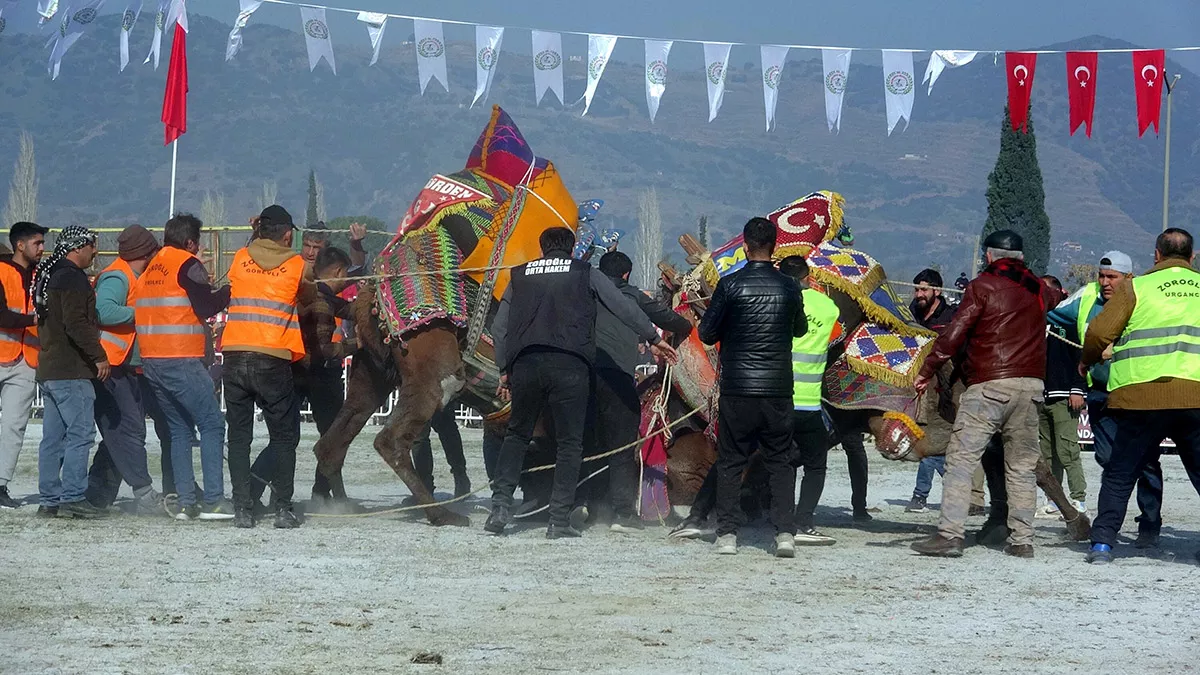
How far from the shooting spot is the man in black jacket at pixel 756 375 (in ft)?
29.8

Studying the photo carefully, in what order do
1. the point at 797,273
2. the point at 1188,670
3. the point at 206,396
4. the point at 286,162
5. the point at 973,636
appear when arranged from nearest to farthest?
the point at 1188,670
the point at 973,636
the point at 797,273
the point at 206,396
the point at 286,162

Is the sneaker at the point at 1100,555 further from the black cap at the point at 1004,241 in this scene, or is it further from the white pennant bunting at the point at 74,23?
the white pennant bunting at the point at 74,23

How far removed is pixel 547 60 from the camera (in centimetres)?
1650

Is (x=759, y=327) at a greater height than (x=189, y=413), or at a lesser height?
greater

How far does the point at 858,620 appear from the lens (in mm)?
7062

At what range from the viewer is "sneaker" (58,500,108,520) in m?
10.6

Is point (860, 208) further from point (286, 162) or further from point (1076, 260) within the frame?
point (286, 162)

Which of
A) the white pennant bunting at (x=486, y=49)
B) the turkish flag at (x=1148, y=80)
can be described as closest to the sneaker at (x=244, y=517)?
the white pennant bunting at (x=486, y=49)

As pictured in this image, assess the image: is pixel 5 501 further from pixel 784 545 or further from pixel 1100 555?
pixel 1100 555

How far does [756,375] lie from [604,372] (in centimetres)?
177

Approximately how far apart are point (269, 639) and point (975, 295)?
481cm

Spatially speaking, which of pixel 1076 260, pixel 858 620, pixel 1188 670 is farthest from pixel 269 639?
pixel 1076 260

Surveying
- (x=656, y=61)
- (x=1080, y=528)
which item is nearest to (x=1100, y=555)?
(x=1080, y=528)

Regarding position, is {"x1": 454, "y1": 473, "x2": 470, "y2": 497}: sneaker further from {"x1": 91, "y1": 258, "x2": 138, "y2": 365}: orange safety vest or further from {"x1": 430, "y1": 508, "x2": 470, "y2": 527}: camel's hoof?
{"x1": 91, "y1": 258, "x2": 138, "y2": 365}: orange safety vest
